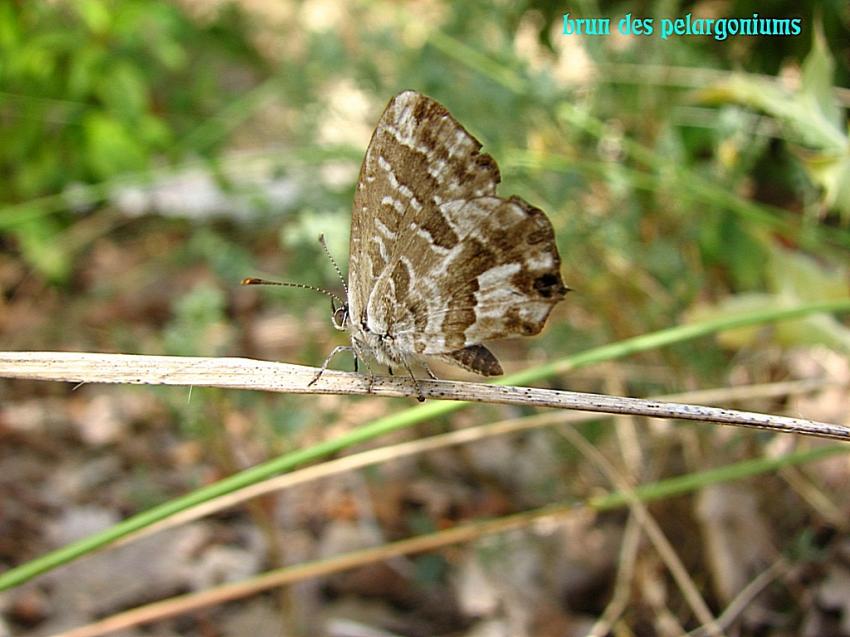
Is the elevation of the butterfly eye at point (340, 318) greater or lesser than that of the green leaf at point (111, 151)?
lesser

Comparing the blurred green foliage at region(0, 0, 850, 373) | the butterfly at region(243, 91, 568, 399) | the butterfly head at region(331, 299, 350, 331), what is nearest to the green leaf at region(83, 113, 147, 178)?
the blurred green foliage at region(0, 0, 850, 373)

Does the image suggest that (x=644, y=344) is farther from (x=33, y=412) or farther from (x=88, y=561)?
(x=33, y=412)

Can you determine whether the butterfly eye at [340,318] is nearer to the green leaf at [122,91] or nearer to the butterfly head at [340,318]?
the butterfly head at [340,318]

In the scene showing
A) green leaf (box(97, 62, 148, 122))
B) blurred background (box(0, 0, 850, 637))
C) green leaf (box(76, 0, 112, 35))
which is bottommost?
blurred background (box(0, 0, 850, 637))

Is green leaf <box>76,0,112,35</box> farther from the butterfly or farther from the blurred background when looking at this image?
the butterfly

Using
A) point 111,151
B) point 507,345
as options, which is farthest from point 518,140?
point 111,151

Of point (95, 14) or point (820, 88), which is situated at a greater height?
point (95, 14)

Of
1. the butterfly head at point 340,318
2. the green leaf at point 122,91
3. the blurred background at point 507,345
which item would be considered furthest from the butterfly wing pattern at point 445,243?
the green leaf at point 122,91

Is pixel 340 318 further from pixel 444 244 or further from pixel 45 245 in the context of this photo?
pixel 45 245
